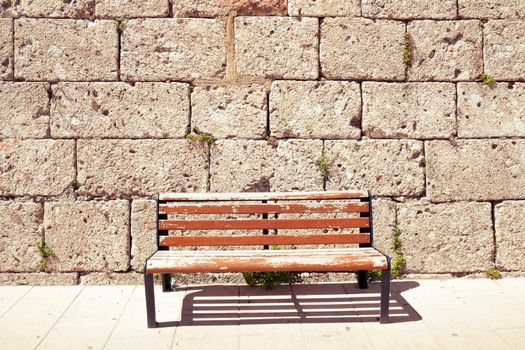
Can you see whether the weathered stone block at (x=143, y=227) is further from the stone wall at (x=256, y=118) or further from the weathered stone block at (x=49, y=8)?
the weathered stone block at (x=49, y=8)

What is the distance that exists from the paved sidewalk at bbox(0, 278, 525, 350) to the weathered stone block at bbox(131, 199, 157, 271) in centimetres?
34

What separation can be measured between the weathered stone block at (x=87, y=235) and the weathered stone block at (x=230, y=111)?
3.29ft

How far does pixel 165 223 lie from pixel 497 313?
2511mm

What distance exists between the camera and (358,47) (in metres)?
4.16

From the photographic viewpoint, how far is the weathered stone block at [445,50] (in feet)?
13.7

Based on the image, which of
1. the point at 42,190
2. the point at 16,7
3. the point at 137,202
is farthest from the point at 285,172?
the point at 16,7

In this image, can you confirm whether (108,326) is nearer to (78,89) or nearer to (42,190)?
(42,190)

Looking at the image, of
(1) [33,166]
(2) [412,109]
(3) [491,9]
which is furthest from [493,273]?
(1) [33,166]

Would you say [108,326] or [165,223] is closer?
[108,326]

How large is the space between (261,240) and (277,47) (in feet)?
5.56

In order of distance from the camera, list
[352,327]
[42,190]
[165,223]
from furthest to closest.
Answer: [42,190] → [165,223] → [352,327]

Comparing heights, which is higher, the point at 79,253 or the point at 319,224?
the point at 319,224

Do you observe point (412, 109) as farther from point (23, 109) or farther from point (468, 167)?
point (23, 109)

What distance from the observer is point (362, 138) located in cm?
417
